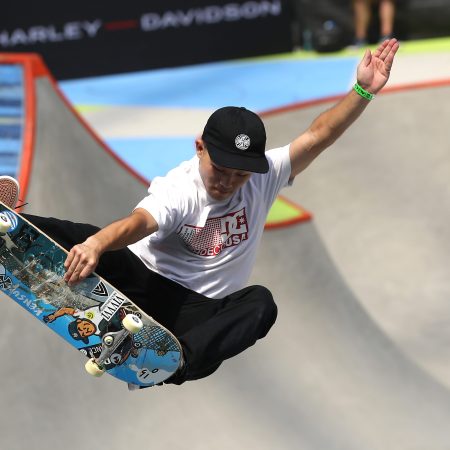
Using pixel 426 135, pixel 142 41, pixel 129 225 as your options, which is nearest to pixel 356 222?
pixel 426 135

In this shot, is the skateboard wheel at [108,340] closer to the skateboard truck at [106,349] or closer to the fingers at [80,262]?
the skateboard truck at [106,349]

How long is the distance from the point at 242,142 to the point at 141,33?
13.6 m

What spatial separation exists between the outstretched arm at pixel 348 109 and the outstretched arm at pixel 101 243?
1.20m

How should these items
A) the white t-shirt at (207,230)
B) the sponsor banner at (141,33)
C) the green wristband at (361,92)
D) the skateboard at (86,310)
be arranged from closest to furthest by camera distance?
the skateboard at (86,310)
the white t-shirt at (207,230)
the green wristband at (361,92)
the sponsor banner at (141,33)

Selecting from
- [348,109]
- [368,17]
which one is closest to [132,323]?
[348,109]

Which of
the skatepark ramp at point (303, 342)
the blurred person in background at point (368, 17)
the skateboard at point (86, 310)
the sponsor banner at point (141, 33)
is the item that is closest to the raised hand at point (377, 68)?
the skateboard at point (86, 310)

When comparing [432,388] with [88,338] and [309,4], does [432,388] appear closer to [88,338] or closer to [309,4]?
[88,338]

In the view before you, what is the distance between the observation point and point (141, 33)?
696 inches

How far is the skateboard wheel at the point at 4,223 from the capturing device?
4.38m

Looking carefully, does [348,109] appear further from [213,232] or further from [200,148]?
[213,232]

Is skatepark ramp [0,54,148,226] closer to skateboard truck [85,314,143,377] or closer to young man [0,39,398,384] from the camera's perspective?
young man [0,39,398,384]

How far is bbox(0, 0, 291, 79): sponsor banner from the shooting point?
1697 cm

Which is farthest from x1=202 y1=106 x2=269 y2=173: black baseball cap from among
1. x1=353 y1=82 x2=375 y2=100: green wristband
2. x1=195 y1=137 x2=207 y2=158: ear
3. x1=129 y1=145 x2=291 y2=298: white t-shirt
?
x1=353 y1=82 x2=375 y2=100: green wristband

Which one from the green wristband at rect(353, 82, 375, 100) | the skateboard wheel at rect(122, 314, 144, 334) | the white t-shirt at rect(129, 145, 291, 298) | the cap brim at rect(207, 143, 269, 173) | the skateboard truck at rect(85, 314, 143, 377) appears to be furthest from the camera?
the green wristband at rect(353, 82, 375, 100)
